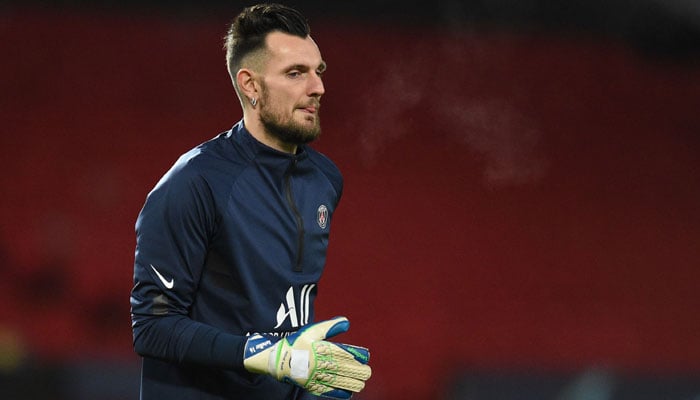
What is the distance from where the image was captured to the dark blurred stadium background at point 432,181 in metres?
3.49

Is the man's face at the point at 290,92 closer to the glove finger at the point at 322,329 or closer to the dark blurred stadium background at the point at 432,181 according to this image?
the glove finger at the point at 322,329

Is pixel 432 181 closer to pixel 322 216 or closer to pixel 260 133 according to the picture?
pixel 322 216

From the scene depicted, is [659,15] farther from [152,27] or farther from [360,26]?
[152,27]

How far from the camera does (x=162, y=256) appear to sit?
1537 millimetres

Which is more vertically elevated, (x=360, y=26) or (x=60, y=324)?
(x=360, y=26)

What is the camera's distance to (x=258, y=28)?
5.66 ft

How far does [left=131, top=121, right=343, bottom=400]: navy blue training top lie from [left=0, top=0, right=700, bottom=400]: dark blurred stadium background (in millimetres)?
1937

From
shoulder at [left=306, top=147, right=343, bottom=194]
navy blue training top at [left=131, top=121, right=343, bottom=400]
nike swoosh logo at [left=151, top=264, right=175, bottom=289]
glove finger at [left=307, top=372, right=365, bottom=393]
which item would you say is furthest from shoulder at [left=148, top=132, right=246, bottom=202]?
glove finger at [left=307, top=372, right=365, bottom=393]

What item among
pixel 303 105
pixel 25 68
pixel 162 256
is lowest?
pixel 162 256

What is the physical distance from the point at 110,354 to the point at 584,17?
2.25 m

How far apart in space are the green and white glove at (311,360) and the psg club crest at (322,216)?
27 centimetres

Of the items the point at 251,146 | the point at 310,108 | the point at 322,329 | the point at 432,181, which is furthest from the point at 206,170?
the point at 432,181

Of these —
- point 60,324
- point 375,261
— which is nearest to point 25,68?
point 60,324

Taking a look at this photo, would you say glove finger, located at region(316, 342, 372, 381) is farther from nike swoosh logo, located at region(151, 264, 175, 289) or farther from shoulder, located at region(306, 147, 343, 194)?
shoulder, located at region(306, 147, 343, 194)
